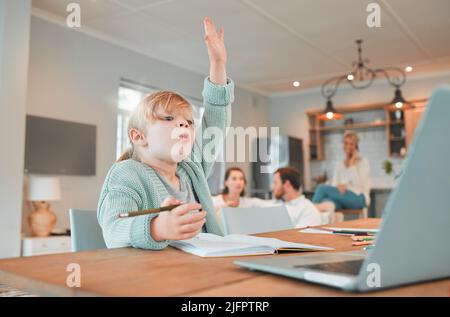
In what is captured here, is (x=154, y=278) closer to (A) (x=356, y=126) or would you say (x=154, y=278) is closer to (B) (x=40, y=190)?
(B) (x=40, y=190)

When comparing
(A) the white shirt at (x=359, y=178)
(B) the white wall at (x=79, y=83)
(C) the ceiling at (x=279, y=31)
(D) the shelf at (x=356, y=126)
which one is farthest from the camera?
(D) the shelf at (x=356, y=126)

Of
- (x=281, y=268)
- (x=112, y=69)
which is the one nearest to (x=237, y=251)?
(x=281, y=268)

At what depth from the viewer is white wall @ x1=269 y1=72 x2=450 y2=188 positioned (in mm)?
6355

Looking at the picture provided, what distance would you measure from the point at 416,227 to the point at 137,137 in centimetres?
82

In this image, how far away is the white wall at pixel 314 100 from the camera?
6.36 m

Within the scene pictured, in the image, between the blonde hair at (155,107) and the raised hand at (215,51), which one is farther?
the raised hand at (215,51)

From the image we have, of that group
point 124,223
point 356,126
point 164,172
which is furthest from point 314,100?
point 124,223

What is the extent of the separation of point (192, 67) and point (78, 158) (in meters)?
2.27

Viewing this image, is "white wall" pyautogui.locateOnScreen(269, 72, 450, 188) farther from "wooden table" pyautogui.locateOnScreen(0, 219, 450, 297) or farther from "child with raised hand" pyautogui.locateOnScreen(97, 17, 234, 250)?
"wooden table" pyautogui.locateOnScreen(0, 219, 450, 297)

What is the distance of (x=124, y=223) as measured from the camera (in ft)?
2.84

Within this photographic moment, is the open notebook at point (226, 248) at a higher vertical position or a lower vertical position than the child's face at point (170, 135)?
lower

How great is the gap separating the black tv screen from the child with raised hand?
3054 mm


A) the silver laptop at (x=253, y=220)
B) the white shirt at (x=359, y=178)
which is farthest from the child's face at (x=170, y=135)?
the white shirt at (x=359, y=178)

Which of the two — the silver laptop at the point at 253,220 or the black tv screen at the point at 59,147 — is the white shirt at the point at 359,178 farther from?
the silver laptop at the point at 253,220
